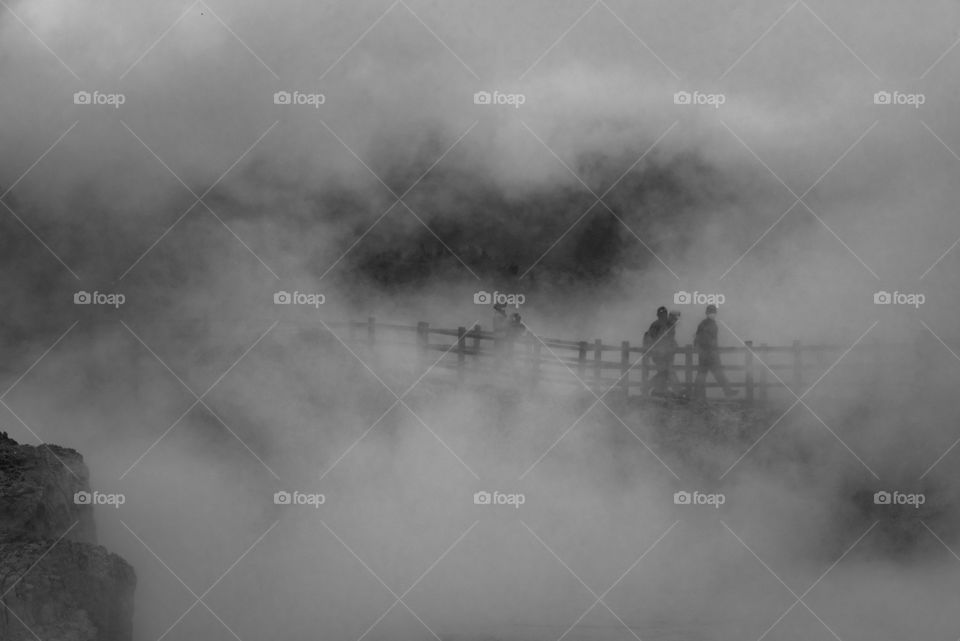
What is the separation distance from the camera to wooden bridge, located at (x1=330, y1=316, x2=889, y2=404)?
822 inches

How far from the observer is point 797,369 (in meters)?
20.9

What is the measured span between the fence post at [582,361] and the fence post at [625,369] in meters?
0.46

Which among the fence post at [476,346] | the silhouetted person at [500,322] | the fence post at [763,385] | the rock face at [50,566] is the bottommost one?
the rock face at [50,566]

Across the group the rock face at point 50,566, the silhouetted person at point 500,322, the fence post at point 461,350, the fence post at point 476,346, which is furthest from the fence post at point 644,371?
the rock face at point 50,566

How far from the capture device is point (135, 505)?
18.6 metres

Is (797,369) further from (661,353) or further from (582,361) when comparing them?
(582,361)

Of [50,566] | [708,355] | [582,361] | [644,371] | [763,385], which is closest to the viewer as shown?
[50,566]

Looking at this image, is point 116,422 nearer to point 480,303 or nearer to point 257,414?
point 257,414

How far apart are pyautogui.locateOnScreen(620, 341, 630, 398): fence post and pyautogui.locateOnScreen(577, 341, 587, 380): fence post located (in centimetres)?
46

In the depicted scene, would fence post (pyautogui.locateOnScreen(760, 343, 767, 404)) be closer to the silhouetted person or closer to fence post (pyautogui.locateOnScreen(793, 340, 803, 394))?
fence post (pyautogui.locateOnScreen(793, 340, 803, 394))

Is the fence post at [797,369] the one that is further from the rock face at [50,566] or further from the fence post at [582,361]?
the rock face at [50,566]

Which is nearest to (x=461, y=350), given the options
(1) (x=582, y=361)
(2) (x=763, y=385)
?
(1) (x=582, y=361)

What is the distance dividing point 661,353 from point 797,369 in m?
1.68

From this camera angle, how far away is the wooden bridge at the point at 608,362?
20.9 m
